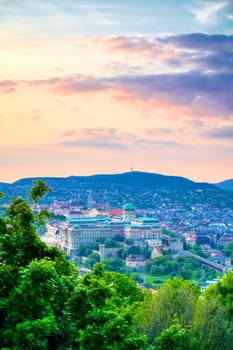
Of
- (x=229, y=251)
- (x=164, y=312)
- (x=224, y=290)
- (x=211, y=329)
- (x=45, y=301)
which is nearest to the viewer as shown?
(x=45, y=301)

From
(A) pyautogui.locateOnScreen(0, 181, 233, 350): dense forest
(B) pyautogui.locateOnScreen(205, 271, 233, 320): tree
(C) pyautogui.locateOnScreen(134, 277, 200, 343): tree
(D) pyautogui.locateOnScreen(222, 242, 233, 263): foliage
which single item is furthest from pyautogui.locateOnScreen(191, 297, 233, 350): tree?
(D) pyautogui.locateOnScreen(222, 242, 233, 263): foliage

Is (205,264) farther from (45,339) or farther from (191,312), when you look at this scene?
(45,339)

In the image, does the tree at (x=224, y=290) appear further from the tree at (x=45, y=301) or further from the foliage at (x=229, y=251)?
the foliage at (x=229, y=251)

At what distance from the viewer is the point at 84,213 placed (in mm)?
150625

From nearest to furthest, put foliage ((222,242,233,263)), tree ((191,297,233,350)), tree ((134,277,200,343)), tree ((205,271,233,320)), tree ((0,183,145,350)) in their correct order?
tree ((0,183,145,350)), tree ((191,297,233,350)), tree ((134,277,200,343)), tree ((205,271,233,320)), foliage ((222,242,233,263))

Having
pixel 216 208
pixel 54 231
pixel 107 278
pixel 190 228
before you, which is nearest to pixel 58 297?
pixel 107 278

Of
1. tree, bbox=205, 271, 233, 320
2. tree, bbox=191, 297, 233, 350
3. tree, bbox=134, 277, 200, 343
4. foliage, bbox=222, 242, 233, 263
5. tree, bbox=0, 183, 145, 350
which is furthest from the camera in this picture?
foliage, bbox=222, 242, 233, 263

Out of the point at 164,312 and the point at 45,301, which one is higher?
the point at 45,301

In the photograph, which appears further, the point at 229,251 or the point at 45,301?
the point at 229,251

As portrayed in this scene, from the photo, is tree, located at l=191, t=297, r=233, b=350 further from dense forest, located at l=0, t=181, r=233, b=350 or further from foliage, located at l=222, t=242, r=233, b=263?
foliage, located at l=222, t=242, r=233, b=263

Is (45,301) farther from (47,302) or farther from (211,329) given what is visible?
(211,329)

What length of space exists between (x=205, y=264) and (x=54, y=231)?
40588mm

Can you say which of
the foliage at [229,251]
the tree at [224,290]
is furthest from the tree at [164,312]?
the foliage at [229,251]

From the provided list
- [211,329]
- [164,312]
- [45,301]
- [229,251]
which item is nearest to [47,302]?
[45,301]
